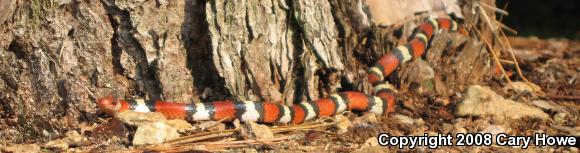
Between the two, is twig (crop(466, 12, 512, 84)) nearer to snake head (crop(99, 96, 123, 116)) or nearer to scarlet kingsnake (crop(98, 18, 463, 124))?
scarlet kingsnake (crop(98, 18, 463, 124))

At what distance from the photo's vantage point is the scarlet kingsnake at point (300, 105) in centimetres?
427

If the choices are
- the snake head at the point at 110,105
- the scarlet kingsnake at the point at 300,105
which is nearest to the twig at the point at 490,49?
the scarlet kingsnake at the point at 300,105

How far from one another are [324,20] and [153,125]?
1330 mm

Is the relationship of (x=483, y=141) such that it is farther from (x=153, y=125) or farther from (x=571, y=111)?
(x=153, y=125)

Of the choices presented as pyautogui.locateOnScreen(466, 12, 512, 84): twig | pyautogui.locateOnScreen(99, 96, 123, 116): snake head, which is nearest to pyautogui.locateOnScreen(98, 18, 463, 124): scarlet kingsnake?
pyautogui.locateOnScreen(99, 96, 123, 116): snake head

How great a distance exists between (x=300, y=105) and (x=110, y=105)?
4.03 ft

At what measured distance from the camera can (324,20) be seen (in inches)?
180

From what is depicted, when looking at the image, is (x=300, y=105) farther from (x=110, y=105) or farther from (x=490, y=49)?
(x=490, y=49)

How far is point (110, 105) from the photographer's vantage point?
4.12 m

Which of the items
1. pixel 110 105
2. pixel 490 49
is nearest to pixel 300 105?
pixel 110 105

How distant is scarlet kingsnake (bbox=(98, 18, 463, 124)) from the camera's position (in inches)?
168

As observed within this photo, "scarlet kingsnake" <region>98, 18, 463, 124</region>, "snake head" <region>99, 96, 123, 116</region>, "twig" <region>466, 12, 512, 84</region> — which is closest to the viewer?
"snake head" <region>99, 96, 123, 116</region>

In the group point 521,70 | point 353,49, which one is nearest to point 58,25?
point 353,49

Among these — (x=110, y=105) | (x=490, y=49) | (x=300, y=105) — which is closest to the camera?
(x=110, y=105)
